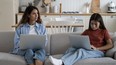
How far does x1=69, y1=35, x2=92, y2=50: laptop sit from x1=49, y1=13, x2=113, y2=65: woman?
5 centimetres

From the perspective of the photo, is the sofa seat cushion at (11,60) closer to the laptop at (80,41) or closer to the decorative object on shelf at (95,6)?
the laptop at (80,41)

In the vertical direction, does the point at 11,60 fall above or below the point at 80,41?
below

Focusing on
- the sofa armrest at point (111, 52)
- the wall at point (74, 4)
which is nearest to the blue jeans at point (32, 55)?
the sofa armrest at point (111, 52)

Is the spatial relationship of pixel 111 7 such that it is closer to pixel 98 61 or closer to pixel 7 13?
pixel 7 13

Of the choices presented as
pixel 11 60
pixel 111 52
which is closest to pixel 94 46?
pixel 111 52

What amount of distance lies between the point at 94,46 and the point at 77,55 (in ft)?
1.23

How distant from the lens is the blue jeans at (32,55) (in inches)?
119

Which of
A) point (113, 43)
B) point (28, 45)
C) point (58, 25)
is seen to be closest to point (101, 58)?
point (113, 43)

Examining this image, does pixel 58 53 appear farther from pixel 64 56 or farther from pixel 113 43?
pixel 113 43

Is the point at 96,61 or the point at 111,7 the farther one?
the point at 111,7

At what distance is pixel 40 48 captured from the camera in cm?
319

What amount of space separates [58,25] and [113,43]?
4.57 feet

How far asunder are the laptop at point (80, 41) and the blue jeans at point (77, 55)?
0.18ft

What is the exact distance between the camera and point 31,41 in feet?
10.1
